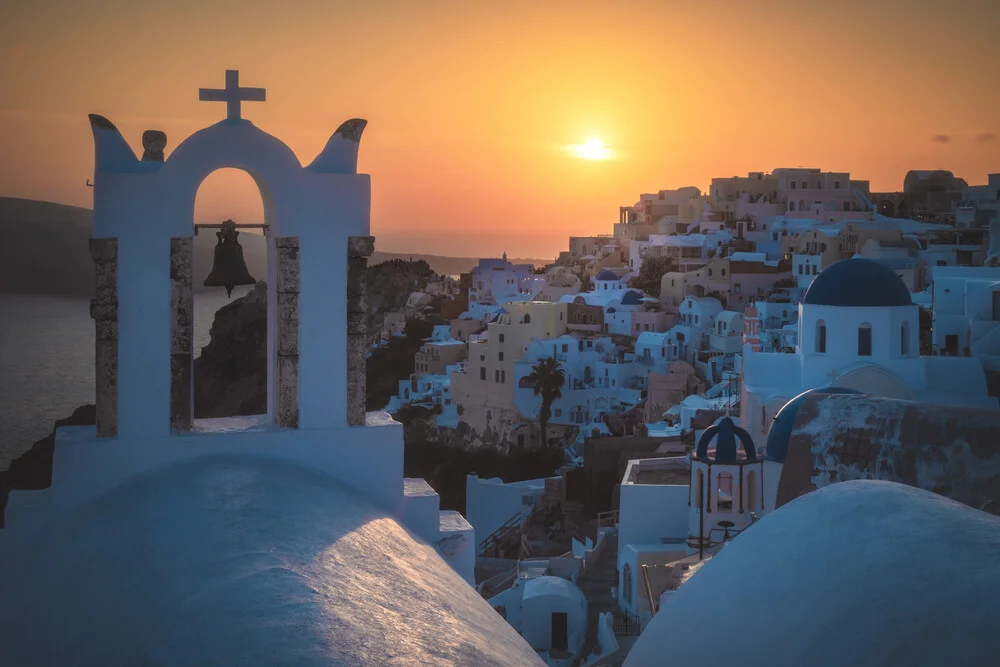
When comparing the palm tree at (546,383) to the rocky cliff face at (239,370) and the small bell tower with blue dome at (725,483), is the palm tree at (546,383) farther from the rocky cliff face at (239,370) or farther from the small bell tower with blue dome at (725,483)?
the small bell tower with blue dome at (725,483)

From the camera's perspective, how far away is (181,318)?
5.16m

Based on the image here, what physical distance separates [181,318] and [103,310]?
0.35 meters

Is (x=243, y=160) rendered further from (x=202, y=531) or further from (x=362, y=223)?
(x=202, y=531)

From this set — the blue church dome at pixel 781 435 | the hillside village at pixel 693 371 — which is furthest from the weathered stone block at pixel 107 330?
the blue church dome at pixel 781 435

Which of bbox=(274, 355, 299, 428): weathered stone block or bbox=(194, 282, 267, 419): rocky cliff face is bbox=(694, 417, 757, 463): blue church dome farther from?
bbox=(194, 282, 267, 419): rocky cliff face

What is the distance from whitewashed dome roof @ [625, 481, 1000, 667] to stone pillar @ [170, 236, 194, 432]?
2440 millimetres

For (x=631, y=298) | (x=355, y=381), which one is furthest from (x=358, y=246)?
(x=631, y=298)

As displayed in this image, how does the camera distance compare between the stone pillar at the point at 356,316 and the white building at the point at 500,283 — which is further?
the white building at the point at 500,283

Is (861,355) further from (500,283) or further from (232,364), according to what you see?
(500,283)

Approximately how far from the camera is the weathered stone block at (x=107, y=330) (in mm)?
5070

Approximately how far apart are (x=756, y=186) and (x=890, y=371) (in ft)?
136

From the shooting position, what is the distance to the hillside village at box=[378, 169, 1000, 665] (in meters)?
13.0

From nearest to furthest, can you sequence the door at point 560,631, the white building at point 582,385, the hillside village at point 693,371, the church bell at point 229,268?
the church bell at point 229,268 < the hillside village at point 693,371 < the door at point 560,631 < the white building at point 582,385

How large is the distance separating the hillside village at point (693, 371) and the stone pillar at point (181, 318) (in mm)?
3165
